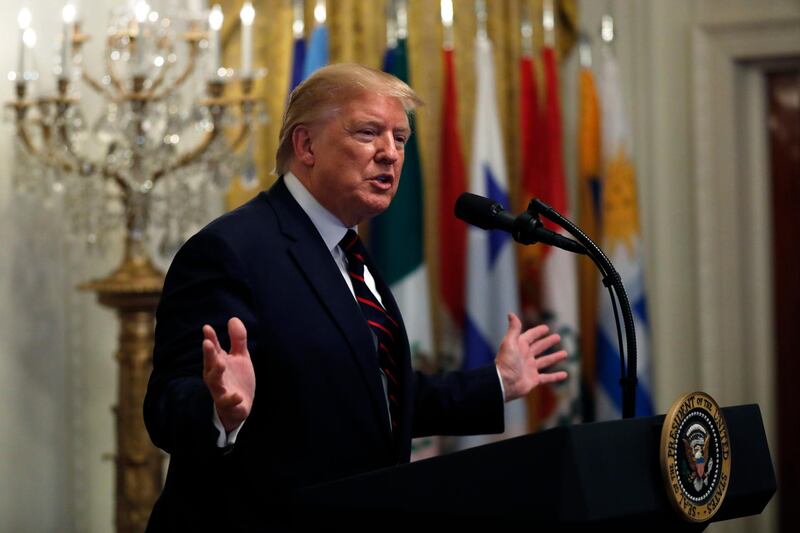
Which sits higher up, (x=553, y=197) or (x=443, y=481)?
(x=553, y=197)

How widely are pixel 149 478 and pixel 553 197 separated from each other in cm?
210

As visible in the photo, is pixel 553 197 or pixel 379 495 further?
pixel 553 197

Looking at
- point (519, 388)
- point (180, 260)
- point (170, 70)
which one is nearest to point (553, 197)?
point (170, 70)

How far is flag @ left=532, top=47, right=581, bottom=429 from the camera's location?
497 cm

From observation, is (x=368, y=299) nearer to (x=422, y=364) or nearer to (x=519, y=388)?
(x=519, y=388)

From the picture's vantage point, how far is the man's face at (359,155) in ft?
6.84

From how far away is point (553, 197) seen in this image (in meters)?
5.04

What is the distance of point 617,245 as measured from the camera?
4973 mm

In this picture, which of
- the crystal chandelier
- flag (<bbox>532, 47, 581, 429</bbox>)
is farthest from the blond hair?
flag (<bbox>532, 47, 581, 429</bbox>)

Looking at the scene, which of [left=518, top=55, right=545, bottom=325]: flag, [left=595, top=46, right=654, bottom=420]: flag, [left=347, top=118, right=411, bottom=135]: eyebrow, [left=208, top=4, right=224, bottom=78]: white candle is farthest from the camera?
[left=518, top=55, right=545, bottom=325]: flag

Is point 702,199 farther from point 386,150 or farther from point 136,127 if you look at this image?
point 386,150

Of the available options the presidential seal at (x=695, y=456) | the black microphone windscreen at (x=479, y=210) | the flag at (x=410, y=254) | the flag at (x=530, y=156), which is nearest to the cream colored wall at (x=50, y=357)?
the flag at (x=410, y=254)

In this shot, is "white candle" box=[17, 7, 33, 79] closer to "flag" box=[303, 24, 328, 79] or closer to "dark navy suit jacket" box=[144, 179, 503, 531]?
"flag" box=[303, 24, 328, 79]

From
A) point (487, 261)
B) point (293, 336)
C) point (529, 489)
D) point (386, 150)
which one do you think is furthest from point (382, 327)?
point (487, 261)
